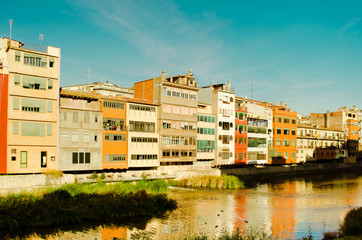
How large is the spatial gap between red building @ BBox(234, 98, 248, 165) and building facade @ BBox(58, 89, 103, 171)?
31.7 meters

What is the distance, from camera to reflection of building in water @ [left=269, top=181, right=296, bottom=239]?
27.7m

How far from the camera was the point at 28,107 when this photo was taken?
40.7 m

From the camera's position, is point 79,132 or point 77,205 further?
point 79,132

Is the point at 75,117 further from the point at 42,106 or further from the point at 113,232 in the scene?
the point at 113,232

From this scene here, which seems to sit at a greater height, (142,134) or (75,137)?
(142,134)

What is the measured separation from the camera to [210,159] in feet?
211

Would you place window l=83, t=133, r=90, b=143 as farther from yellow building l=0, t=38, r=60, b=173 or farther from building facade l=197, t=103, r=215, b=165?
building facade l=197, t=103, r=215, b=165

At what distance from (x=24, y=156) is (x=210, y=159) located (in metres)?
33.9

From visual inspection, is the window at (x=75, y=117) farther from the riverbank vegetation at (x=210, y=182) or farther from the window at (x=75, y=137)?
the riverbank vegetation at (x=210, y=182)

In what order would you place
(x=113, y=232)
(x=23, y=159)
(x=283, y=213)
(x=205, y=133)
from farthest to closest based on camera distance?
(x=205, y=133) → (x=23, y=159) → (x=283, y=213) → (x=113, y=232)

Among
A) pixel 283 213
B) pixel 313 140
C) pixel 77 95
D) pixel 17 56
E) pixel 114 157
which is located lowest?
pixel 283 213

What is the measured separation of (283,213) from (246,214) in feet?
13.4

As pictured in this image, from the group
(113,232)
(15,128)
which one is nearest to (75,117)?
(15,128)

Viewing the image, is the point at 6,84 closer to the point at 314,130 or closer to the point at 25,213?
the point at 25,213
